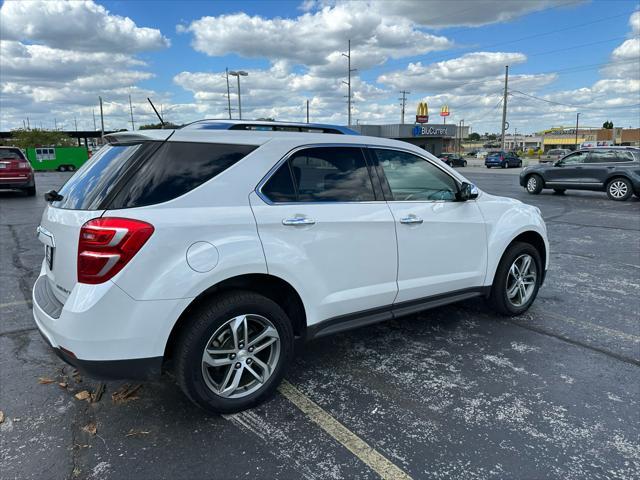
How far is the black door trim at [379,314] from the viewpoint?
10.6ft

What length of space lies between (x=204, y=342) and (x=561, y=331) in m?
3.28

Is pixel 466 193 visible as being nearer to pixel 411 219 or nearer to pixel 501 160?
pixel 411 219

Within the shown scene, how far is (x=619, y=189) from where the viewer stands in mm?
14570

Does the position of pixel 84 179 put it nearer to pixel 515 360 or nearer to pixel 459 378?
pixel 459 378

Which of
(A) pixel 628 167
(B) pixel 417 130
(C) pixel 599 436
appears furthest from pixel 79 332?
(B) pixel 417 130

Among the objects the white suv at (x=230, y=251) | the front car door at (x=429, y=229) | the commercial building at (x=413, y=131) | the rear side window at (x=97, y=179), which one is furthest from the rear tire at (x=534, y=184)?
the commercial building at (x=413, y=131)

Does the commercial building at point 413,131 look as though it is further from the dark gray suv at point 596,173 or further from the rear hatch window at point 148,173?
the rear hatch window at point 148,173

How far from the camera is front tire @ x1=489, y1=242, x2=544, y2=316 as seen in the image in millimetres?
4375

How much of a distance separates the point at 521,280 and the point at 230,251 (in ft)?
10.3

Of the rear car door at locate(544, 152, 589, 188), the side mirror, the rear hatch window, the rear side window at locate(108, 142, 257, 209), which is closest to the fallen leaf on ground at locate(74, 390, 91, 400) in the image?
the rear hatch window

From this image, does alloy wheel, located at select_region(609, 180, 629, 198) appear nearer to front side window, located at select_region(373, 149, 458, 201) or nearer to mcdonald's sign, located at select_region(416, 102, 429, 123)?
front side window, located at select_region(373, 149, 458, 201)

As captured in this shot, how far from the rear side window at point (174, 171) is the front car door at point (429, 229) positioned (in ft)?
4.14

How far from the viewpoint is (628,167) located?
1454cm

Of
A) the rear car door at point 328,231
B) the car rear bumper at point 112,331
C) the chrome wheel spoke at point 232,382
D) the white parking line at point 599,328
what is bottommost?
the white parking line at point 599,328
